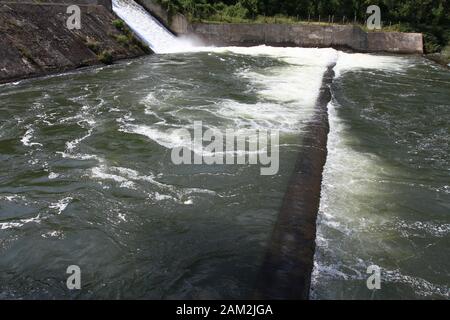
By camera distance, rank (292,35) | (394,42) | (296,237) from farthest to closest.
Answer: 1. (292,35)
2. (394,42)
3. (296,237)

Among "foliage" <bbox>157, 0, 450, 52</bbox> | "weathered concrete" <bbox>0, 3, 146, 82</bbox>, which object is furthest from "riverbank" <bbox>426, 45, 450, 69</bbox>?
"weathered concrete" <bbox>0, 3, 146, 82</bbox>

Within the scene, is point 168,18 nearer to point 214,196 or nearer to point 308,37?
point 308,37

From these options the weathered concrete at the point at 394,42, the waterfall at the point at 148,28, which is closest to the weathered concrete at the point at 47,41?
the waterfall at the point at 148,28

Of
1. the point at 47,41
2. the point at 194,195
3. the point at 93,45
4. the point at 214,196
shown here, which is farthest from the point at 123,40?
the point at 214,196

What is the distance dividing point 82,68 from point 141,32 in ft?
29.9

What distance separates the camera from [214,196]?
29.4ft

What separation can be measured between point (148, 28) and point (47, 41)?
10722 mm

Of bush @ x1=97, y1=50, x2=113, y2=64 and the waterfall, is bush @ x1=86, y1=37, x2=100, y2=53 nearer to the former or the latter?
bush @ x1=97, y1=50, x2=113, y2=64

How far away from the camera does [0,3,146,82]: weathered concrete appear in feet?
62.6

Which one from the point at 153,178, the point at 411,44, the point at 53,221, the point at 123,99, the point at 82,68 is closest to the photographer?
the point at 53,221

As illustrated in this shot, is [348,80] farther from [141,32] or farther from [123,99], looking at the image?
[141,32]
